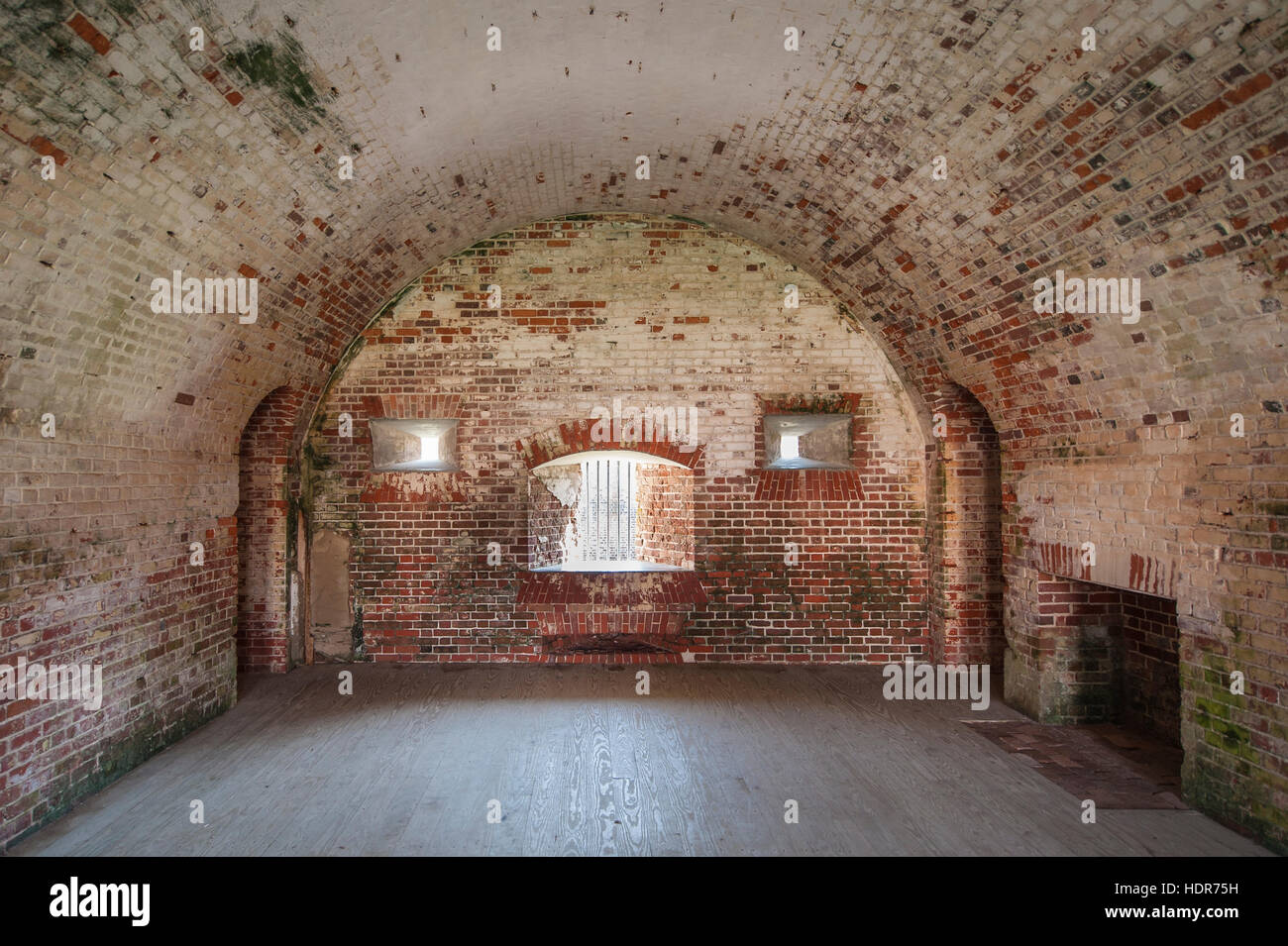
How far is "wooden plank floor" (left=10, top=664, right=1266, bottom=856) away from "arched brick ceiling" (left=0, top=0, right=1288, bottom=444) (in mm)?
2174

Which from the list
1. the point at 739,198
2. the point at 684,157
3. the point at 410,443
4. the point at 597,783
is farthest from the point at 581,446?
the point at 597,783

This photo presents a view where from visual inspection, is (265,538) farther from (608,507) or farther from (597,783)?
(608,507)

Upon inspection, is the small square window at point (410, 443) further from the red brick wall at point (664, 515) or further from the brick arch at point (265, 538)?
the red brick wall at point (664, 515)

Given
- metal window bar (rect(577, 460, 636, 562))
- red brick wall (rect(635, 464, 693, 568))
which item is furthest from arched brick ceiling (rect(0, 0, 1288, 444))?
metal window bar (rect(577, 460, 636, 562))

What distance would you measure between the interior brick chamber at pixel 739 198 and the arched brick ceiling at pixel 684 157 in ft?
0.06

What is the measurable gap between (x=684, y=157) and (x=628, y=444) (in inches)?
97.8

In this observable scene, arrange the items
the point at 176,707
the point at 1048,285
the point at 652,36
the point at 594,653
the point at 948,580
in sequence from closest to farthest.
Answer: the point at 652,36 < the point at 1048,285 < the point at 176,707 < the point at 948,580 < the point at 594,653

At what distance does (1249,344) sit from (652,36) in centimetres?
328

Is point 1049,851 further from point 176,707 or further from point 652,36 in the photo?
point 176,707

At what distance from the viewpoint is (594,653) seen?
280 inches

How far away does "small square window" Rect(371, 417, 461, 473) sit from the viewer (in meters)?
7.05

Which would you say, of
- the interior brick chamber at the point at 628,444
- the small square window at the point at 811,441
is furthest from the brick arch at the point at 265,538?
the small square window at the point at 811,441
